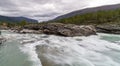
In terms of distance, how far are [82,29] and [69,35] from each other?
5721 mm

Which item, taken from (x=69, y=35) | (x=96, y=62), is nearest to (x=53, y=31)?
(x=69, y=35)

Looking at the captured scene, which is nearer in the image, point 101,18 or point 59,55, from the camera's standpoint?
point 59,55

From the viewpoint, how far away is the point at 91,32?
47.8 m

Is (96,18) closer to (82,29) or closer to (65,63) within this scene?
(82,29)

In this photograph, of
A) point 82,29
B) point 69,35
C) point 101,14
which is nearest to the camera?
point 69,35

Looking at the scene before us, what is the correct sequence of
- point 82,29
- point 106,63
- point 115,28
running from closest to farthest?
1. point 106,63
2. point 82,29
3. point 115,28

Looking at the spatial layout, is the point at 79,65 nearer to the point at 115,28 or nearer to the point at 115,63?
the point at 115,63

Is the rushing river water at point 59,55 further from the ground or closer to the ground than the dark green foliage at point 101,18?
closer to the ground

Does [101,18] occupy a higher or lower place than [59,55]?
higher

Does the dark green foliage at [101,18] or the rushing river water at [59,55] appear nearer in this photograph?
the rushing river water at [59,55]

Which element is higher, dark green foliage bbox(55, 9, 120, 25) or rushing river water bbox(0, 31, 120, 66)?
dark green foliage bbox(55, 9, 120, 25)

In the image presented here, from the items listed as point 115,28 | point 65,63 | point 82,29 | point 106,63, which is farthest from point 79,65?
point 115,28

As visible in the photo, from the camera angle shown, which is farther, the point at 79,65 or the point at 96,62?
the point at 96,62

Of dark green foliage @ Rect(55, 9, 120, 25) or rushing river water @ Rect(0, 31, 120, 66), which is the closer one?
rushing river water @ Rect(0, 31, 120, 66)
